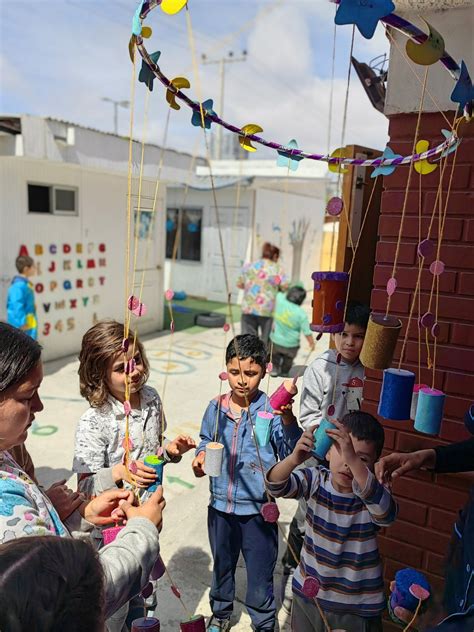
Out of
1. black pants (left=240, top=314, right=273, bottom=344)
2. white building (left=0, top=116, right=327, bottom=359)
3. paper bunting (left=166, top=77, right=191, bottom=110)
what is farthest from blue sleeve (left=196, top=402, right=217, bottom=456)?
black pants (left=240, top=314, right=273, bottom=344)

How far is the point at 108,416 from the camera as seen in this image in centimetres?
219

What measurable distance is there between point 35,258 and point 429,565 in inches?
243

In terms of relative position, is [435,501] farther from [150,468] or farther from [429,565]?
[150,468]

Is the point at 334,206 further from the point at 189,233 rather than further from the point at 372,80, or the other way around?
the point at 189,233

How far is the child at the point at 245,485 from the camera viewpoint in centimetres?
233

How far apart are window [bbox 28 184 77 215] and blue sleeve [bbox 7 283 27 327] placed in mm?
1508

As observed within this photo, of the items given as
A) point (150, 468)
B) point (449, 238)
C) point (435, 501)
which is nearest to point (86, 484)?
point (150, 468)

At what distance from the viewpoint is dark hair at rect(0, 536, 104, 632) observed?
0.82 m

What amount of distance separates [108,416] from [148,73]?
139 centimetres

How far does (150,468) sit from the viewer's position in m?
1.78

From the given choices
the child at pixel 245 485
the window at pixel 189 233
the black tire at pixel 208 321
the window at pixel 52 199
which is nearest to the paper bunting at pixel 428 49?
the child at pixel 245 485

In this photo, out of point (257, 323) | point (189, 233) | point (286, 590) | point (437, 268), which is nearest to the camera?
point (437, 268)

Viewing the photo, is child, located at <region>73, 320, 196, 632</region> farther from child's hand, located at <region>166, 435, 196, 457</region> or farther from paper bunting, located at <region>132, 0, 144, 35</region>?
paper bunting, located at <region>132, 0, 144, 35</region>

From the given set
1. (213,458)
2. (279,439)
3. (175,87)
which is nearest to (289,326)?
(279,439)
